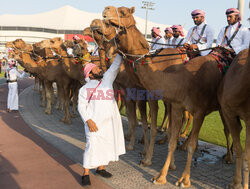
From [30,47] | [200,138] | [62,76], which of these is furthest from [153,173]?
[30,47]

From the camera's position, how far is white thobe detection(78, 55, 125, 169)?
4.57 meters

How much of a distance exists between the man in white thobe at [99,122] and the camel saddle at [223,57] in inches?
78.8

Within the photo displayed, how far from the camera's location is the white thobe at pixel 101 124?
457 centimetres

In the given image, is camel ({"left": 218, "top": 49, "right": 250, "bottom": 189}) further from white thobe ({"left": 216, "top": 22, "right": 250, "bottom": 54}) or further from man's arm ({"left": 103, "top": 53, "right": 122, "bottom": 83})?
man's arm ({"left": 103, "top": 53, "right": 122, "bottom": 83})

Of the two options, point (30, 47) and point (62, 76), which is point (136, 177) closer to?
point (62, 76)

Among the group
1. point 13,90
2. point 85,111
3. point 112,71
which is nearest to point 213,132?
point 112,71

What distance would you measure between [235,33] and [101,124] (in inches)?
129

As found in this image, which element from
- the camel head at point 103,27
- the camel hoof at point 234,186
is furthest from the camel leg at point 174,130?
the camel head at point 103,27

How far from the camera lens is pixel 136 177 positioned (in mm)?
4977

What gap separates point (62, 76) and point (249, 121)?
7.67 metres

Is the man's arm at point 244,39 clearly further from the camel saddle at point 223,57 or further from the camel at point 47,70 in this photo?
the camel at point 47,70

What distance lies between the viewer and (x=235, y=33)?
5.23 metres

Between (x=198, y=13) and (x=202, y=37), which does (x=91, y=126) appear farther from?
(x=198, y=13)

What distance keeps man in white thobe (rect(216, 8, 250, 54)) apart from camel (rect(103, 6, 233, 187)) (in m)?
0.83
